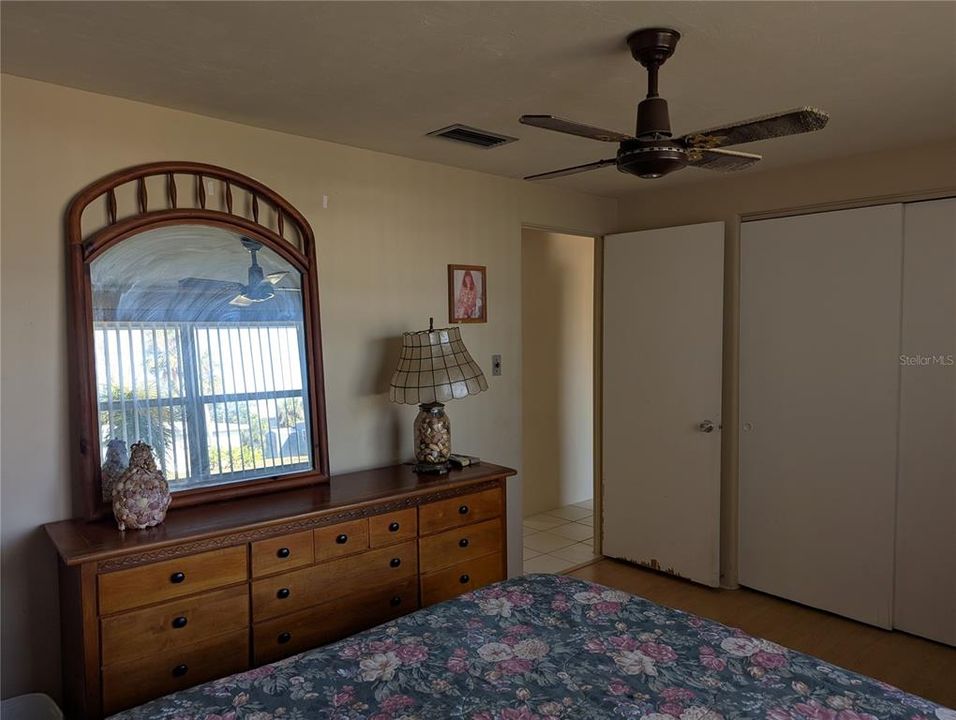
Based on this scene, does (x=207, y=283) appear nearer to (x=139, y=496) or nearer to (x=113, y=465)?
(x=113, y=465)

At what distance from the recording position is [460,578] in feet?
9.64

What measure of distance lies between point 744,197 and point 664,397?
1.22 m

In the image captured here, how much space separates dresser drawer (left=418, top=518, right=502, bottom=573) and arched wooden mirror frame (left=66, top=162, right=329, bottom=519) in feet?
1.77

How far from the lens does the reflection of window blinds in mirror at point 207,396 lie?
240cm

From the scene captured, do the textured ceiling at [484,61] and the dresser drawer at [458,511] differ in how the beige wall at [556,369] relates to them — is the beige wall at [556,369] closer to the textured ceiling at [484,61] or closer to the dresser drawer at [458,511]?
the dresser drawer at [458,511]

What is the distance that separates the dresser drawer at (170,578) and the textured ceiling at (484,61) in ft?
5.15

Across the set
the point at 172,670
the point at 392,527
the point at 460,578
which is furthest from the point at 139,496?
the point at 460,578

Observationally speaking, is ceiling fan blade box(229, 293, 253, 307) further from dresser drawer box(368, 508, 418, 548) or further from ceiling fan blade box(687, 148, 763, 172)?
ceiling fan blade box(687, 148, 763, 172)

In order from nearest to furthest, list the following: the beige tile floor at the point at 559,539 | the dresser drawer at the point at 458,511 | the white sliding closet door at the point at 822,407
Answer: the dresser drawer at the point at 458,511 → the white sliding closet door at the point at 822,407 → the beige tile floor at the point at 559,539

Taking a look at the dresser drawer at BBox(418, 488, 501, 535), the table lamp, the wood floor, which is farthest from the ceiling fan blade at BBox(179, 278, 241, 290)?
the wood floor

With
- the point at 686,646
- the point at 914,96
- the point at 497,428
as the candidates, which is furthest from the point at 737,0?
the point at 497,428

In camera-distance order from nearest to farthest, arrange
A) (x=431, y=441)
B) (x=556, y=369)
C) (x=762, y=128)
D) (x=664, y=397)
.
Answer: (x=762, y=128), (x=431, y=441), (x=664, y=397), (x=556, y=369)

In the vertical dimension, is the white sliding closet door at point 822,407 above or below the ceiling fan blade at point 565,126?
below

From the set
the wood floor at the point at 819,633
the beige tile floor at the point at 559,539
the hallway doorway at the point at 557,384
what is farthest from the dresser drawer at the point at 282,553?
the hallway doorway at the point at 557,384
